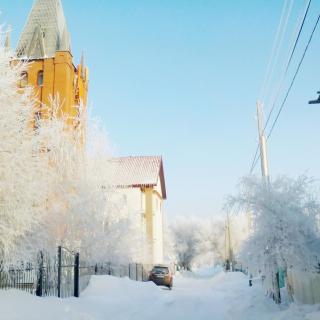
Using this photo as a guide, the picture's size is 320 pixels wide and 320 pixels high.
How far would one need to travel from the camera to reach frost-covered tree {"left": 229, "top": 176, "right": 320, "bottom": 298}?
50.3ft

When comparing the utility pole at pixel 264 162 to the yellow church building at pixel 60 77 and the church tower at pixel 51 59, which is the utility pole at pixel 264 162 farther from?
the church tower at pixel 51 59

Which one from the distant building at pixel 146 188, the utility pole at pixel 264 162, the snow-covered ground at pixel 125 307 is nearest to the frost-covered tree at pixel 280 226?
the utility pole at pixel 264 162

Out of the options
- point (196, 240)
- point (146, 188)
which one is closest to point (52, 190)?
point (146, 188)

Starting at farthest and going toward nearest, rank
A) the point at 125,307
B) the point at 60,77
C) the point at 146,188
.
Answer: the point at 146,188 → the point at 60,77 → the point at 125,307

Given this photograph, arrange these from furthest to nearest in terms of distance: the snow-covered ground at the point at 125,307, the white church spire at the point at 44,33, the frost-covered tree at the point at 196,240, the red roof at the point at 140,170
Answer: the frost-covered tree at the point at 196,240
the red roof at the point at 140,170
the white church spire at the point at 44,33
the snow-covered ground at the point at 125,307

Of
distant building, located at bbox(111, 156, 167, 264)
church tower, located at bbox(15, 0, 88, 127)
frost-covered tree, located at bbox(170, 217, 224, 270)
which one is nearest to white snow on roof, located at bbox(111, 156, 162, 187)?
distant building, located at bbox(111, 156, 167, 264)

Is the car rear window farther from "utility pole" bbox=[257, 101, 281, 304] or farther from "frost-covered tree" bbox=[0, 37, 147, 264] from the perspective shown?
"utility pole" bbox=[257, 101, 281, 304]

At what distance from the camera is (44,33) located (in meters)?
41.8

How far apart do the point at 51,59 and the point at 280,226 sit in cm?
3035

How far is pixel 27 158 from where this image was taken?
Result: 1436 centimetres

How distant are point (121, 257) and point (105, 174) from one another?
5.06m

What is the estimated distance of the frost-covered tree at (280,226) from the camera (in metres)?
15.3

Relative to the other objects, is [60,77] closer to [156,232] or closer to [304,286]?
→ [156,232]

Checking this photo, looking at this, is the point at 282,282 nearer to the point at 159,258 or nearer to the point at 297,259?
the point at 297,259
